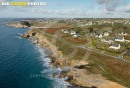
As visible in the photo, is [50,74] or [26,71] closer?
[50,74]

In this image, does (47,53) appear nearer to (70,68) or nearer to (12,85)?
(70,68)

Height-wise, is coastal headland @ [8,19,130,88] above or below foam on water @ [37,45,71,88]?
above

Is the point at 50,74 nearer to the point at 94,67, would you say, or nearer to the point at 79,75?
the point at 79,75

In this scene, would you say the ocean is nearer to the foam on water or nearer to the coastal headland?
the foam on water

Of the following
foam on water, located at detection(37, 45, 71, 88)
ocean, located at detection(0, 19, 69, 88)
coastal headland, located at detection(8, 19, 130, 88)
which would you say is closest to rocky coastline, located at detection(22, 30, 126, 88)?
coastal headland, located at detection(8, 19, 130, 88)

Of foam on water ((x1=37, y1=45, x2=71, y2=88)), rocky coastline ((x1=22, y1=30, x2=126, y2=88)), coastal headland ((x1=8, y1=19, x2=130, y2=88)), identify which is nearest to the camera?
rocky coastline ((x1=22, y1=30, x2=126, y2=88))

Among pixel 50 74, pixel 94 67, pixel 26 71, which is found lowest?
pixel 50 74

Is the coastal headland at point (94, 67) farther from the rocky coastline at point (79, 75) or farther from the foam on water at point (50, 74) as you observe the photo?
the foam on water at point (50, 74)

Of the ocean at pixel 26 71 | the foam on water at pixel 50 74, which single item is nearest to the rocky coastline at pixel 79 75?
the foam on water at pixel 50 74

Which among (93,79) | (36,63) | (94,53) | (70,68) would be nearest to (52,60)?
(36,63)

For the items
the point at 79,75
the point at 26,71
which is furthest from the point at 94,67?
the point at 26,71

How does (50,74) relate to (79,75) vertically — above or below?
below
